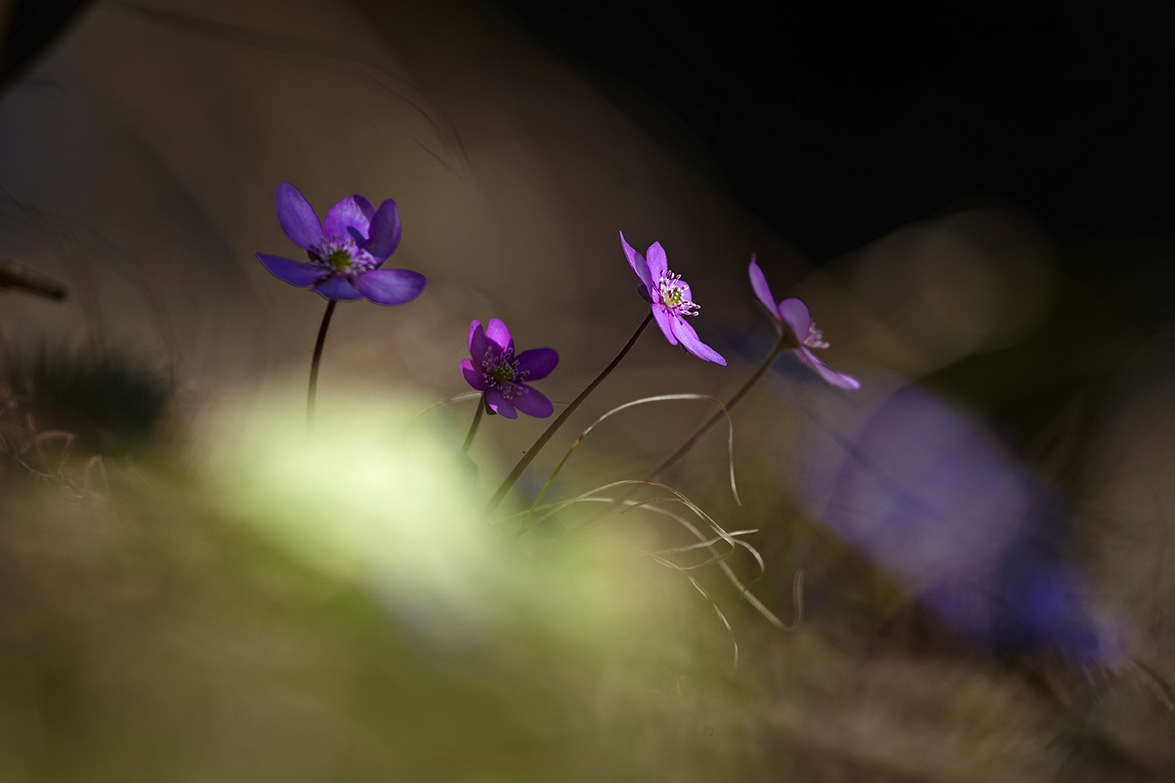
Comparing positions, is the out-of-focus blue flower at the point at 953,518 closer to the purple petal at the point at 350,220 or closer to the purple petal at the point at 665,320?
the purple petal at the point at 665,320

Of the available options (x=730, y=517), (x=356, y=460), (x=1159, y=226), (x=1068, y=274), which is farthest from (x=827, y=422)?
(x=1159, y=226)

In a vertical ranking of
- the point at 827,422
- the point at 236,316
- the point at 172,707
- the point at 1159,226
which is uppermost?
the point at 1159,226

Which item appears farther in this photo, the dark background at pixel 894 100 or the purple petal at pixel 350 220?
the dark background at pixel 894 100

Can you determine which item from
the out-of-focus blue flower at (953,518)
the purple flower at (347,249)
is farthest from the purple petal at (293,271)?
the out-of-focus blue flower at (953,518)

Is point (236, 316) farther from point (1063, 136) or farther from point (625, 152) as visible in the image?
point (1063, 136)

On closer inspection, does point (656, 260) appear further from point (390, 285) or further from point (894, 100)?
point (894, 100)

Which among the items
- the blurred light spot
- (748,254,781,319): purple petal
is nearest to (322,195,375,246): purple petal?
(748,254,781,319): purple petal
